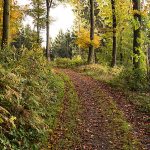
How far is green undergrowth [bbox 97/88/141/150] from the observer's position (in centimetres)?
988

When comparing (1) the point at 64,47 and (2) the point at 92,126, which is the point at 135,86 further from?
(1) the point at 64,47

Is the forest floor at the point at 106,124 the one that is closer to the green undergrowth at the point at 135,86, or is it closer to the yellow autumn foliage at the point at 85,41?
the green undergrowth at the point at 135,86

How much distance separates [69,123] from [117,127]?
1.71 metres

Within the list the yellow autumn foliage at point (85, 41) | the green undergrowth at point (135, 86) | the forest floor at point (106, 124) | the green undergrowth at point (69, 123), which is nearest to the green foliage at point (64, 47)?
the yellow autumn foliage at point (85, 41)

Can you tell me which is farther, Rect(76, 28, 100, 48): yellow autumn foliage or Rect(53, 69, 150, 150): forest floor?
Rect(76, 28, 100, 48): yellow autumn foliage

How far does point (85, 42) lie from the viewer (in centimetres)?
3228

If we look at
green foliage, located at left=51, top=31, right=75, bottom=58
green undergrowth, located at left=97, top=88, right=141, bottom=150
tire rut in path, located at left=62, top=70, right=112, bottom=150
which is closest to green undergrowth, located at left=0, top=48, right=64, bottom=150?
tire rut in path, located at left=62, top=70, right=112, bottom=150

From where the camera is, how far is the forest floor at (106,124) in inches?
390

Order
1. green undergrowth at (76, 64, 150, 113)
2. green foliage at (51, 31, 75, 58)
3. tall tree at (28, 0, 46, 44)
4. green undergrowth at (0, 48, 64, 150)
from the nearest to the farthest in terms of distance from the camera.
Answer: green undergrowth at (0, 48, 64, 150), green undergrowth at (76, 64, 150, 113), tall tree at (28, 0, 46, 44), green foliage at (51, 31, 75, 58)

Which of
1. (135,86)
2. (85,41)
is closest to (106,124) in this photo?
(135,86)

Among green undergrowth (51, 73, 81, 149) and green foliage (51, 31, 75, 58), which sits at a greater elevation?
green foliage (51, 31, 75, 58)

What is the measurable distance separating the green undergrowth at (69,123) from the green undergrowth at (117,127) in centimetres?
113

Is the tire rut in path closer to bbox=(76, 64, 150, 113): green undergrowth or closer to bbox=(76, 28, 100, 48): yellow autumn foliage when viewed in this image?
bbox=(76, 64, 150, 113): green undergrowth

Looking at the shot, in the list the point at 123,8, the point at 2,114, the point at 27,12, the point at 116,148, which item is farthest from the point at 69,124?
the point at 27,12
